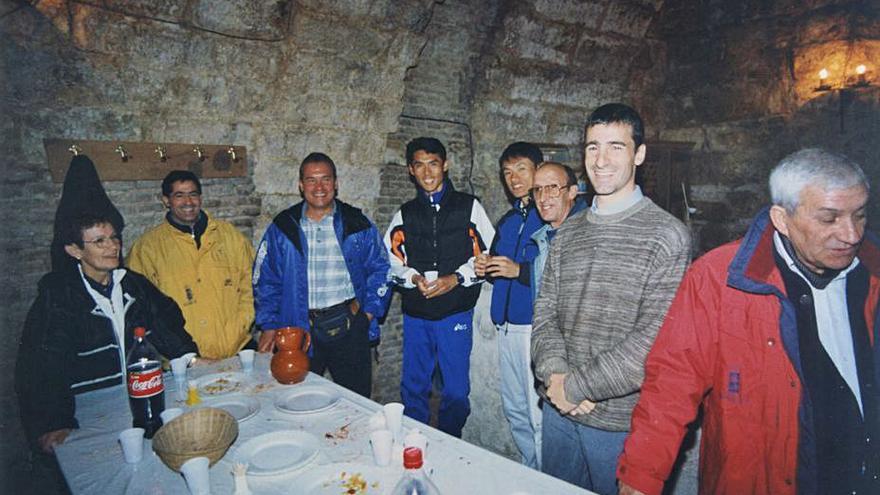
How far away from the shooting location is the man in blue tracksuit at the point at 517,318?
3031mm

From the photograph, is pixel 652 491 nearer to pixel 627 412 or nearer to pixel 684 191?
pixel 627 412

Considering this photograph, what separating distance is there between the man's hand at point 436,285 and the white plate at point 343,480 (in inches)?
71.1

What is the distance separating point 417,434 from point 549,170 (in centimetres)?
190

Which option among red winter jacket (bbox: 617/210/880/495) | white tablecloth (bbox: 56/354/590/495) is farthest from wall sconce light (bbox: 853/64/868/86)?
white tablecloth (bbox: 56/354/590/495)

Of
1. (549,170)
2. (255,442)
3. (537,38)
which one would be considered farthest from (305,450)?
(537,38)

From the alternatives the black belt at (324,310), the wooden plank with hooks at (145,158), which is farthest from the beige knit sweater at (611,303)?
the wooden plank with hooks at (145,158)

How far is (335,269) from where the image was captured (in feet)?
11.3

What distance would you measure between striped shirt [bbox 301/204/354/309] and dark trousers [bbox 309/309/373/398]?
253 millimetres

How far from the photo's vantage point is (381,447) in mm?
1541

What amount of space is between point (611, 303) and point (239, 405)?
1608mm

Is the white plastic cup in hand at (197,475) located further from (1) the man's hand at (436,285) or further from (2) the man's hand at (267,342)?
(1) the man's hand at (436,285)

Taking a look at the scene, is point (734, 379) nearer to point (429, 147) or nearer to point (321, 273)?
point (429, 147)

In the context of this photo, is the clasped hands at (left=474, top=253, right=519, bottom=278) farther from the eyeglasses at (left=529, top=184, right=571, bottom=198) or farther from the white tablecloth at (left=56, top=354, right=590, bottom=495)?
the white tablecloth at (left=56, top=354, right=590, bottom=495)

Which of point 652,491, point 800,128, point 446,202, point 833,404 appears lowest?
point 652,491
